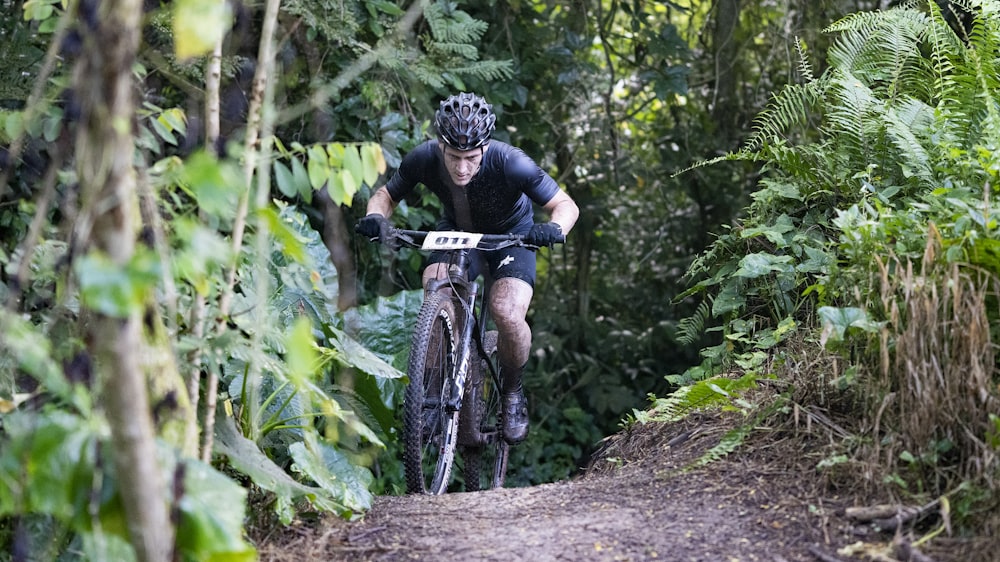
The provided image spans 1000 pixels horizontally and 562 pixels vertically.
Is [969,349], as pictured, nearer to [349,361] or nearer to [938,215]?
[938,215]

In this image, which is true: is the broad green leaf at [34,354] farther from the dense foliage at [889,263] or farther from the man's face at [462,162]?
the man's face at [462,162]

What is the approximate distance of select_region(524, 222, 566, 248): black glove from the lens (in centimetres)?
443

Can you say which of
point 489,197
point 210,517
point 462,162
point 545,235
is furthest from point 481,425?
point 210,517

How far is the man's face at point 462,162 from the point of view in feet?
15.2

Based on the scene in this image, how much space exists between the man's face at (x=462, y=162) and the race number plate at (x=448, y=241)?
401 mm

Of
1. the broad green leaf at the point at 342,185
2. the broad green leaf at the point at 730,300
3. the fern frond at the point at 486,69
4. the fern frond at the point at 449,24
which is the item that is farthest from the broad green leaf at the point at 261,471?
the fern frond at the point at 449,24

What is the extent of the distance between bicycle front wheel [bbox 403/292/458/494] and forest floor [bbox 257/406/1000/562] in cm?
55

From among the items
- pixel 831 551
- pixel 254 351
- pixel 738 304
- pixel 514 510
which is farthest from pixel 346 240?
pixel 831 551

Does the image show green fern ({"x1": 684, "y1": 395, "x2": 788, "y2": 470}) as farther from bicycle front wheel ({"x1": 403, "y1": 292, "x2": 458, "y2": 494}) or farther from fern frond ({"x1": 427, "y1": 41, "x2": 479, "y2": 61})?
fern frond ({"x1": 427, "y1": 41, "x2": 479, "y2": 61})

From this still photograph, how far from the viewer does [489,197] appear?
500 centimetres

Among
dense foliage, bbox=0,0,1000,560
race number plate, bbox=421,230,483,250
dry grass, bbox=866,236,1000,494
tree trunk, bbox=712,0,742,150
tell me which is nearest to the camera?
dense foliage, bbox=0,0,1000,560

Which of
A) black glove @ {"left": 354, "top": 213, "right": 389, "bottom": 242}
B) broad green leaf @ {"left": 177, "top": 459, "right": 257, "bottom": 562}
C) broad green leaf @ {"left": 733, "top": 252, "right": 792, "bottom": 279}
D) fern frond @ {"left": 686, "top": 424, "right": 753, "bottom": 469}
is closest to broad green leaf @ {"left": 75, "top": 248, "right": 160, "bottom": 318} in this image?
broad green leaf @ {"left": 177, "top": 459, "right": 257, "bottom": 562}

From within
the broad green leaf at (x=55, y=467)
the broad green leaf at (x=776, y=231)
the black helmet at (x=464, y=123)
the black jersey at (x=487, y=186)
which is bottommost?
the broad green leaf at (x=55, y=467)

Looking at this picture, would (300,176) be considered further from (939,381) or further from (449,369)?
(449,369)
